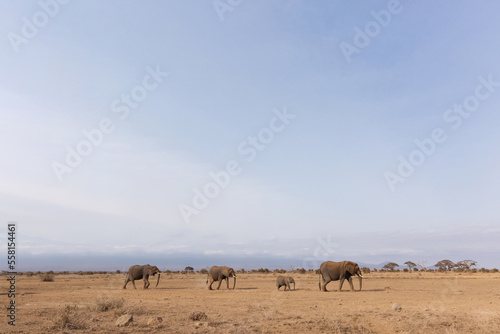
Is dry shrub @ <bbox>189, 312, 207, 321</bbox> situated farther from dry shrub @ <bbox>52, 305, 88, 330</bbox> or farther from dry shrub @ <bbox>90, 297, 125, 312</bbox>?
dry shrub @ <bbox>90, 297, 125, 312</bbox>

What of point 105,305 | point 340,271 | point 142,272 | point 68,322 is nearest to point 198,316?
point 68,322

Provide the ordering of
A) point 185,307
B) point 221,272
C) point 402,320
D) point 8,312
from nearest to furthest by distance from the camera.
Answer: point 402,320
point 8,312
point 185,307
point 221,272

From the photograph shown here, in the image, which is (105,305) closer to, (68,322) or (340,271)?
(68,322)

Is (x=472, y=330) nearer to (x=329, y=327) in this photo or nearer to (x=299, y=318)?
(x=329, y=327)

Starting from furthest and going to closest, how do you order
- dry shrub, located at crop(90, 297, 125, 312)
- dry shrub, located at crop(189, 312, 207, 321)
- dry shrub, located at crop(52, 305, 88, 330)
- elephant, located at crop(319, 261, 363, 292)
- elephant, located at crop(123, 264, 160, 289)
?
elephant, located at crop(123, 264, 160, 289) < elephant, located at crop(319, 261, 363, 292) < dry shrub, located at crop(90, 297, 125, 312) < dry shrub, located at crop(189, 312, 207, 321) < dry shrub, located at crop(52, 305, 88, 330)

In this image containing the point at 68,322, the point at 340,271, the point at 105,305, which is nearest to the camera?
the point at 68,322

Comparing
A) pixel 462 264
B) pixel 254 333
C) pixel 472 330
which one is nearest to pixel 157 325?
pixel 254 333

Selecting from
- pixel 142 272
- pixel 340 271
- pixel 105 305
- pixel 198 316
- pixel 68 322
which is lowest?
pixel 68 322

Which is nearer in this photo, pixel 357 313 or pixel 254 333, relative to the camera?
pixel 254 333

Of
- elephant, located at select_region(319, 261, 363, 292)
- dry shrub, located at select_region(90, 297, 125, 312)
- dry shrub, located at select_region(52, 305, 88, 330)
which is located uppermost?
elephant, located at select_region(319, 261, 363, 292)

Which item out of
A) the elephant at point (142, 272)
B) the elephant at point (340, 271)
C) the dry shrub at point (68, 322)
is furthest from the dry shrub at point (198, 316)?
the elephant at point (142, 272)

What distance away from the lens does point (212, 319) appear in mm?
13680

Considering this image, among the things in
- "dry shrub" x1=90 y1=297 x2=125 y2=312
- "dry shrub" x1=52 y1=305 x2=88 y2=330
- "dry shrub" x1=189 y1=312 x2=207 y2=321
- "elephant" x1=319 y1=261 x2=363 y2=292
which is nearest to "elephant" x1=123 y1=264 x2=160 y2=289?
"elephant" x1=319 y1=261 x2=363 y2=292

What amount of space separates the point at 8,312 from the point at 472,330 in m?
16.6
